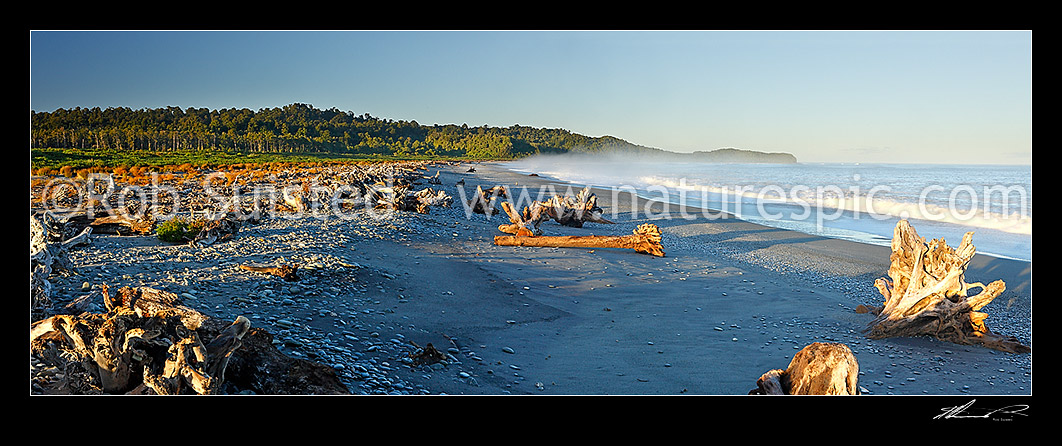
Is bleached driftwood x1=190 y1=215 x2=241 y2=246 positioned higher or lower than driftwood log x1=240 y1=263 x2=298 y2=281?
higher

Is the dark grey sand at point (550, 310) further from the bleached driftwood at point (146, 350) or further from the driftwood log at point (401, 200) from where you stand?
the driftwood log at point (401, 200)

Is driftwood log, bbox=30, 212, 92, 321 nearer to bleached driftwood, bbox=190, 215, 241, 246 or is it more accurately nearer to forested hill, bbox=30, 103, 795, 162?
bleached driftwood, bbox=190, 215, 241, 246

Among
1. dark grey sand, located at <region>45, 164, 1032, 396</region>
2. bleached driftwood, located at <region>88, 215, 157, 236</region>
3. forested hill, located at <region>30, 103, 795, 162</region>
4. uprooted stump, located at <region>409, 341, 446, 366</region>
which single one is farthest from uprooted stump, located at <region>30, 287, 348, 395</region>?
forested hill, located at <region>30, 103, 795, 162</region>

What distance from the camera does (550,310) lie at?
5.61m

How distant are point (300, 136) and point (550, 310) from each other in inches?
3407

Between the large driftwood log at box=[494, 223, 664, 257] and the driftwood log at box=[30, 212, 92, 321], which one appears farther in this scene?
the large driftwood log at box=[494, 223, 664, 257]

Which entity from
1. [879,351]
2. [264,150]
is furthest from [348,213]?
[264,150]

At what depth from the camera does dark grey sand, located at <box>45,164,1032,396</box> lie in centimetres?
397

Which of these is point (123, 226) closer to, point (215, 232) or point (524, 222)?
point (215, 232)
